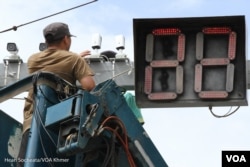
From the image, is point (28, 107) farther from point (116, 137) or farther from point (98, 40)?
point (98, 40)

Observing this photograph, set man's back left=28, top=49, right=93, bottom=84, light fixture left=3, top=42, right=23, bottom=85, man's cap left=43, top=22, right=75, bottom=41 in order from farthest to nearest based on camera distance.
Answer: light fixture left=3, top=42, right=23, bottom=85 → man's cap left=43, top=22, right=75, bottom=41 → man's back left=28, top=49, right=93, bottom=84

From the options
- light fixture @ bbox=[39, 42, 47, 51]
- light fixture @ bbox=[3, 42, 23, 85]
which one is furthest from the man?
light fixture @ bbox=[3, 42, 23, 85]

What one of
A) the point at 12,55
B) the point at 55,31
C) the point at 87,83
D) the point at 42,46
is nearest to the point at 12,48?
the point at 12,55

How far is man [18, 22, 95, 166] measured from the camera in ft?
15.7

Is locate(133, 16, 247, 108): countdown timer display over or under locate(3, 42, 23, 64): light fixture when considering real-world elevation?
over

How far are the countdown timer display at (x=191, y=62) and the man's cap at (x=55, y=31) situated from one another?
1.72ft

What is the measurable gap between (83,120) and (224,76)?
1125mm

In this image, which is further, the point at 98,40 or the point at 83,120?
the point at 98,40

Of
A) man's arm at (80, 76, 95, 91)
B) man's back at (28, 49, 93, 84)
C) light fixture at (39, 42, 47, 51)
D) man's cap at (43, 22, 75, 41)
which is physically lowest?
light fixture at (39, 42, 47, 51)

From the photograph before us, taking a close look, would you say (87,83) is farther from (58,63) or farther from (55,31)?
(55,31)

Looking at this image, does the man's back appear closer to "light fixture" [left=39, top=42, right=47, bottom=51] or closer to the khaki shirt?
the khaki shirt

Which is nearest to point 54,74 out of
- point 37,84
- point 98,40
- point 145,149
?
point 37,84

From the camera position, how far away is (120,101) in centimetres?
470

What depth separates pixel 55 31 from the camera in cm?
513
